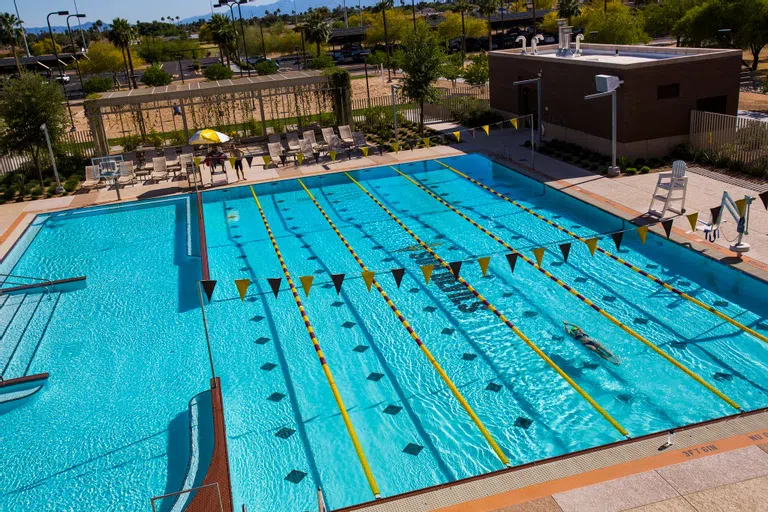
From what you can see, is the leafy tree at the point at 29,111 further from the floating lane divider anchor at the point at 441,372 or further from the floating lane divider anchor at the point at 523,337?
the floating lane divider anchor at the point at 523,337

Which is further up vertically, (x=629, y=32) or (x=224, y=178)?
(x=629, y=32)

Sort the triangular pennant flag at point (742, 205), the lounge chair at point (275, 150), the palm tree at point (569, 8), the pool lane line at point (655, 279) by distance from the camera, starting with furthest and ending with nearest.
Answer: the palm tree at point (569, 8) < the lounge chair at point (275, 150) < the triangular pennant flag at point (742, 205) < the pool lane line at point (655, 279)

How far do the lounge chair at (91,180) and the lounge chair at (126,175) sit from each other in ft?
2.35

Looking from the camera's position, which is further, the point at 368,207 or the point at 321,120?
the point at 321,120

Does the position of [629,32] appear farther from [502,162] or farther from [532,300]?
[532,300]

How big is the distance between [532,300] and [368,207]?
8.18 metres

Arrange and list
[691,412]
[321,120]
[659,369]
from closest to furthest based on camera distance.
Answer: [691,412] → [659,369] → [321,120]

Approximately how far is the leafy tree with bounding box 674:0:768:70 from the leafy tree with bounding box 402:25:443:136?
16.6 m

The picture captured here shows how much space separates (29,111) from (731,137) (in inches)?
915

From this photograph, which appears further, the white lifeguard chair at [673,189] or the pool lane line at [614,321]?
the white lifeguard chair at [673,189]

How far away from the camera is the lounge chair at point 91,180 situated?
79.3 ft

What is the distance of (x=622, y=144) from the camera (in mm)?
21719

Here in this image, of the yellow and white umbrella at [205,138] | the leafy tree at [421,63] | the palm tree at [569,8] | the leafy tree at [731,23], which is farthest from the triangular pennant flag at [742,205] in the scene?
the palm tree at [569,8]

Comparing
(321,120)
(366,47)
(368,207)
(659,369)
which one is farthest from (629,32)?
(366,47)
